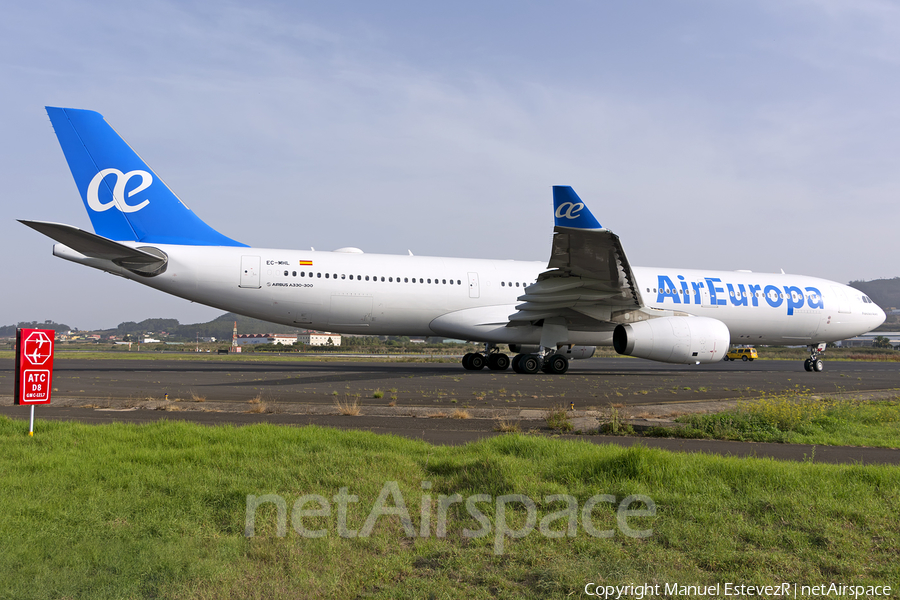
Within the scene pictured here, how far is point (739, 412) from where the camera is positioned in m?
9.84

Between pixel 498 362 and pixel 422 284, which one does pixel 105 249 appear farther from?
pixel 498 362

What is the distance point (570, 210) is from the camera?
1527 cm

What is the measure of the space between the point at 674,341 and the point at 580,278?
135 inches

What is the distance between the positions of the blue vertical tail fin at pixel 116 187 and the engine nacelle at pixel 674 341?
1425 cm

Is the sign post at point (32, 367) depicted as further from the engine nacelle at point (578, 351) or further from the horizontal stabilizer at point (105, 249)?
the engine nacelle at point (578, 351)

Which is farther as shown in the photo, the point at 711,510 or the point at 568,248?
the point at 568,248

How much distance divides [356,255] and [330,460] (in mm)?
15975

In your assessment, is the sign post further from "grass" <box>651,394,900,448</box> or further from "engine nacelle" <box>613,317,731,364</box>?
"engine nacelle" <box>613,317,731,364</box>

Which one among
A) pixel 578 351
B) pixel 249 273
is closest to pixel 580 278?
pixel 578 351

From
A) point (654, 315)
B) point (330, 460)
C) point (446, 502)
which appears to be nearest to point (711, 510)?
point (446, 502)

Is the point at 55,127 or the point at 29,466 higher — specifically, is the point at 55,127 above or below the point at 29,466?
above

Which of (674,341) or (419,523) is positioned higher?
(674,341)

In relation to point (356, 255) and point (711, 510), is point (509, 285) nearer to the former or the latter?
point (356, 255)

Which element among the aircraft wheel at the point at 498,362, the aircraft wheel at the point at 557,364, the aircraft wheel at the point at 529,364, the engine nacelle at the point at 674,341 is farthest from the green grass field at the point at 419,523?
the aircraft wheel at the point at 498,362
